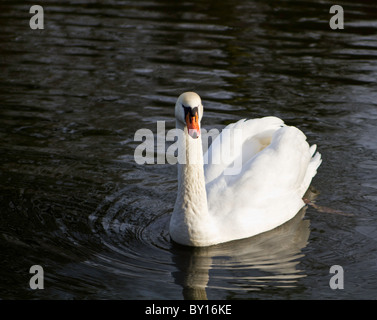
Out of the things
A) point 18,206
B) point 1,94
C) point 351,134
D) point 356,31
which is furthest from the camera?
point 356,31

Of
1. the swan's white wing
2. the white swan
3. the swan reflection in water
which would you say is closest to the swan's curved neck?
the white swan

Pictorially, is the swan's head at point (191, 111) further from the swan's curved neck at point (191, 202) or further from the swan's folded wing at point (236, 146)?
the swan's folded wing at point (236, 146)

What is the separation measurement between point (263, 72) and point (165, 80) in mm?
1685

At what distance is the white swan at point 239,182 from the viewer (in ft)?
23.0

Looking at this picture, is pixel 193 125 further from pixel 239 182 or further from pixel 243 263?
pixel 243 263

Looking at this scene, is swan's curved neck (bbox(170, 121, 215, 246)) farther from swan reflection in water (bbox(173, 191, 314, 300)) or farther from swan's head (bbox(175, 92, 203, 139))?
swan's head (bbox(175, 92, 203, 139))

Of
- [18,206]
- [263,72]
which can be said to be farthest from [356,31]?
[18,206]

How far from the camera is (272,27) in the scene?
584 inches

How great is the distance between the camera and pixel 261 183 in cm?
772

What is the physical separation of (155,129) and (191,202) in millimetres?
3402

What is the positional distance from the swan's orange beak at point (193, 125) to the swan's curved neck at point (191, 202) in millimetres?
286

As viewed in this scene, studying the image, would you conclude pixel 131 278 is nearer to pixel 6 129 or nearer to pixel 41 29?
pixel 6 129

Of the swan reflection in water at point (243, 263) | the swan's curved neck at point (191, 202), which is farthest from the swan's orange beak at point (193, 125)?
the swan reflection in water at point (243, 263)

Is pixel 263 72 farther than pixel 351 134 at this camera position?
Yes
